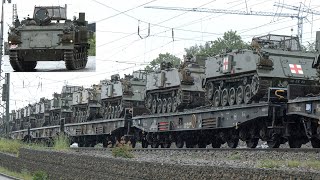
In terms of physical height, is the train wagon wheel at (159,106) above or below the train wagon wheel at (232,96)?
below

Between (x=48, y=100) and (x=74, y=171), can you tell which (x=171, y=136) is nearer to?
(x=74, y=171)

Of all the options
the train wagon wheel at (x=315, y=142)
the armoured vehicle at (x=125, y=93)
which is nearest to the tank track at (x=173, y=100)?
the armoured vehicle at (x=125, y=93)

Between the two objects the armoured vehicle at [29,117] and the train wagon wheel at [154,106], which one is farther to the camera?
the armoured vehicle at [29,117]

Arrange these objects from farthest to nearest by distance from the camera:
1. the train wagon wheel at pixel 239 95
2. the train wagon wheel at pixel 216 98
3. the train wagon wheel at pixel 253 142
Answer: the train wagon wheel at pixel 216 98 < the train wagon wheel at pixel 239 95 < the train wagon wheel at pixel 253 142

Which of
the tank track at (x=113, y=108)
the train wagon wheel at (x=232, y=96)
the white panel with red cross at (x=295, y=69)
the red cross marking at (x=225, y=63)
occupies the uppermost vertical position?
the red cross marking at (x=225, y=63)

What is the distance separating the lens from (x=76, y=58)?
81.7 ft

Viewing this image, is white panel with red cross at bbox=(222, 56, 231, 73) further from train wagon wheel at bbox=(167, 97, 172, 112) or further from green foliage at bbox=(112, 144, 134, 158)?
green foliage at bbox=(112, 144, 134, 158)

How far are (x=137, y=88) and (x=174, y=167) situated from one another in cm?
2543

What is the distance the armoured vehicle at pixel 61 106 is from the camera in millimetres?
47875

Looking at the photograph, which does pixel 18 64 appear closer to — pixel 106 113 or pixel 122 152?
pixel 122 152

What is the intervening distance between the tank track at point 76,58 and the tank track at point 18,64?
6.48 ft

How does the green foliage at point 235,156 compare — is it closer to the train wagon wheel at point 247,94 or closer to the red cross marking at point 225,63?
the train wagon wheel at point 247,94

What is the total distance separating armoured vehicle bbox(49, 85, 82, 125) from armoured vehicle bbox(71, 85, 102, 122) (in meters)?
2.61

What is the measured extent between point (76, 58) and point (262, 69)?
301 inches
